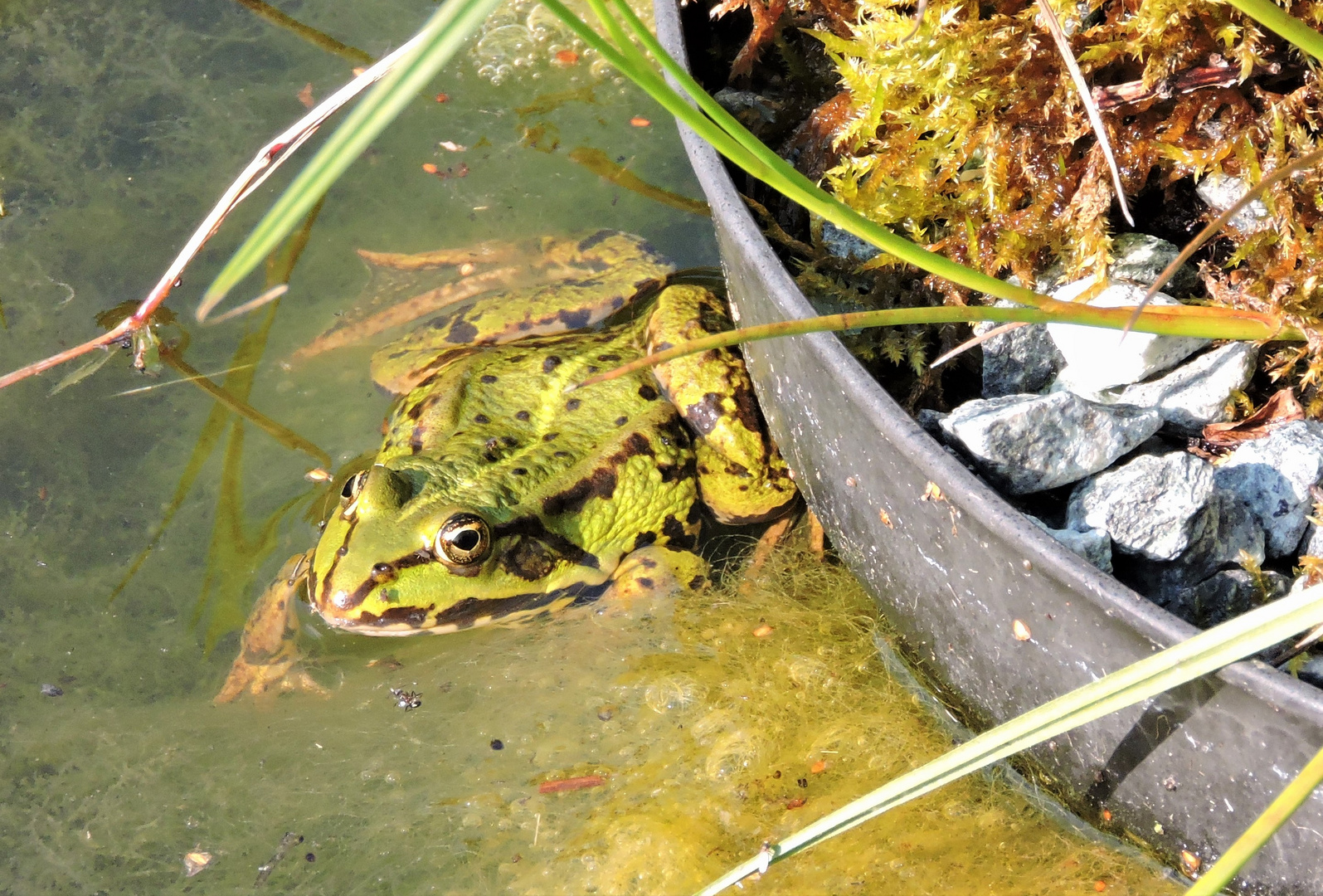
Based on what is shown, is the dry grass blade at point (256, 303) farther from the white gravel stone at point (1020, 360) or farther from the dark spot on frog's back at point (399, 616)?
the white gravel stone at point (1020, 360)

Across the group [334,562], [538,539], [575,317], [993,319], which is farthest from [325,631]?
[993,319]

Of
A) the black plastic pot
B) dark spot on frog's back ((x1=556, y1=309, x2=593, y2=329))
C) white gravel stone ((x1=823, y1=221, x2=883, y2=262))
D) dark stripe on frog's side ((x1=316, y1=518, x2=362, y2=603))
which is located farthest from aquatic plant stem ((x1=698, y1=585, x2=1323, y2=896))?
dark spot on frog's back ((x1=556, y1=309, x2=593, y2=329))

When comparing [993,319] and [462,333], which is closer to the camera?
[993,319]

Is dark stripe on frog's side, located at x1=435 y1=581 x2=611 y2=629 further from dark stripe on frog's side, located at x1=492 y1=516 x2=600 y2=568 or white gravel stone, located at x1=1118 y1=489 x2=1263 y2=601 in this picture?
white gravel stone, located at x1=1118 y1=489 x2=1263 y2=601

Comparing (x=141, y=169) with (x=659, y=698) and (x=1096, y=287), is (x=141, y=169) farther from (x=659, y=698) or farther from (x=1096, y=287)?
(x=1096, y=287)

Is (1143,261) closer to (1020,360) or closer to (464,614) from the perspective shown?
(1020,360)
